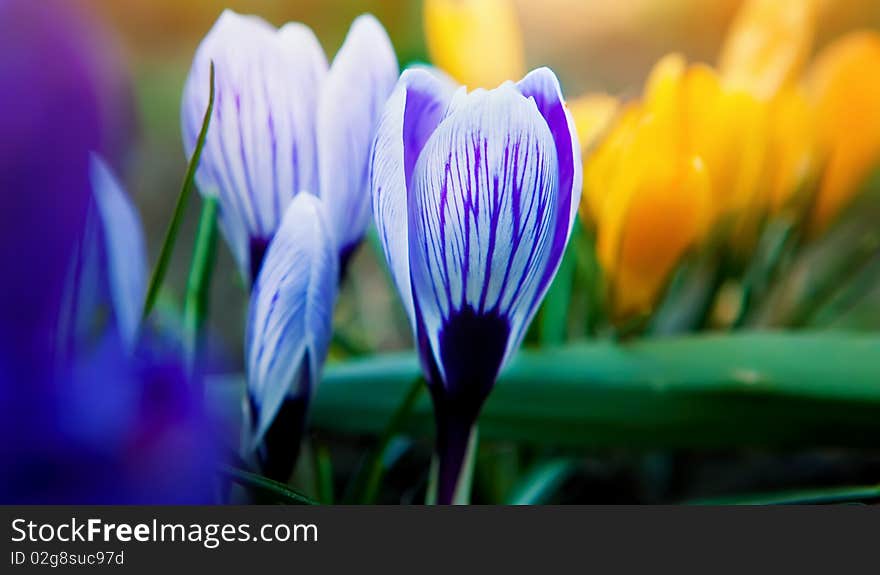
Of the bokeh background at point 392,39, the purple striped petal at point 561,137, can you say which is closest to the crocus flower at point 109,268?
the purple striped petal at point 561,137

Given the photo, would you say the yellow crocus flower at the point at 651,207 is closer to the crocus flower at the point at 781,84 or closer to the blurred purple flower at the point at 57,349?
the crocus flower at the point at 781,84

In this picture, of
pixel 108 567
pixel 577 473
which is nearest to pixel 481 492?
pixel 577 473

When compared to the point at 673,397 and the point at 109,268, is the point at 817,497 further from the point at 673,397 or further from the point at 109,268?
the point at 109,268

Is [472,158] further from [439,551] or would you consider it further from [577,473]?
[577,473]

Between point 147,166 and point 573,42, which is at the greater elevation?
point 573,42

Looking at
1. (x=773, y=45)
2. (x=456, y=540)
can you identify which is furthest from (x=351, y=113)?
(x=773, y=45)

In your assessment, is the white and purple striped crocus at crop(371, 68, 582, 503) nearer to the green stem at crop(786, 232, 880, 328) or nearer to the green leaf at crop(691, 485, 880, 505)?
the green leaf at crop(691, 485, 880, 505)
